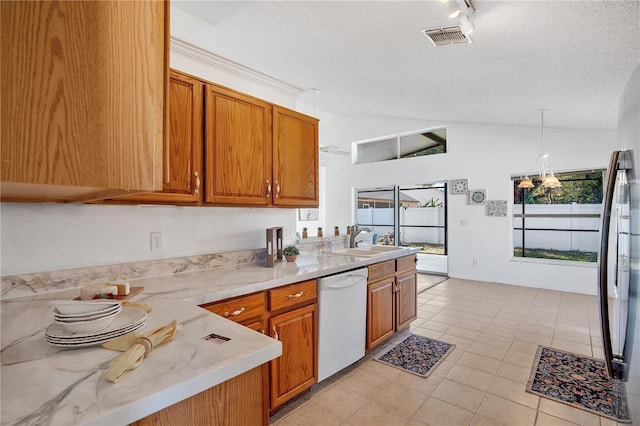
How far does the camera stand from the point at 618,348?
4.26 feet

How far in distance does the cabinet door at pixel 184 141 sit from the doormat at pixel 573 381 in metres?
2.88

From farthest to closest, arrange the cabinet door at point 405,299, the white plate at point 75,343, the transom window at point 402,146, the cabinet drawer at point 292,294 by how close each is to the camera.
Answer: the transom window at point 402,146, the cabinet door at point 405,299, the cabinet drawer at point 292,294, the white plate at point 75,343

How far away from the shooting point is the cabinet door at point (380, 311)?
2.71 m

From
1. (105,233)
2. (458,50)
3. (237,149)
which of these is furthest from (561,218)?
(105,233)

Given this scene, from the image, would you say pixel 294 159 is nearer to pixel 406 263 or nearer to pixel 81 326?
pixel 406 263

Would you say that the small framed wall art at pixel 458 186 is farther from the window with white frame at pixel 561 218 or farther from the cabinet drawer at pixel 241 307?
the cabinet drawer at pixel 241 307

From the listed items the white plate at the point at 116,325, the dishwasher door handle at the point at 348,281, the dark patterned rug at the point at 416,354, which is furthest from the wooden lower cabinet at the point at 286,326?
the dark patterned rug at the point at 416,354

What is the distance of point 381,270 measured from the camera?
2863 millimetres

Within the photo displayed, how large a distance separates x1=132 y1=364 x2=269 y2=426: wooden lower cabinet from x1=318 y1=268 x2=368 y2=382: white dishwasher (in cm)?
130

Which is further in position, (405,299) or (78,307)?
(405,299)

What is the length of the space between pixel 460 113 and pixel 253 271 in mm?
4778

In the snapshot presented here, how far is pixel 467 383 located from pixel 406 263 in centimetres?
120

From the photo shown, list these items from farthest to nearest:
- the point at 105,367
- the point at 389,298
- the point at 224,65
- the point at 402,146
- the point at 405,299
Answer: the point at 402,146 < the point at 405,299 < the point at 389,298 < the point at 224,65 < the point at 105,367

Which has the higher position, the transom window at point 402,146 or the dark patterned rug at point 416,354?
the transom window at point 402,146
